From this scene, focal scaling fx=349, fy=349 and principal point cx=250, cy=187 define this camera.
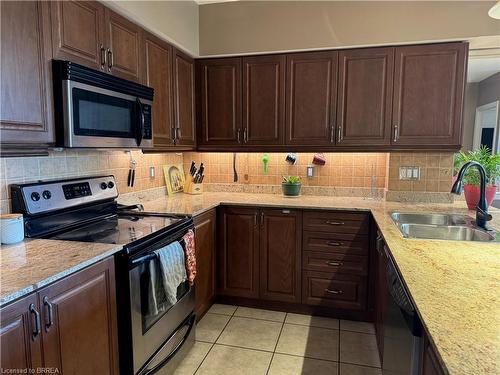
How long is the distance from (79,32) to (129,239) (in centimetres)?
112

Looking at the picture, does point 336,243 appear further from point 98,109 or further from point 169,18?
point 169,18

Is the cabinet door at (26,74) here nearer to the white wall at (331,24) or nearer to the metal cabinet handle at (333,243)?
the white wall at (331,24)

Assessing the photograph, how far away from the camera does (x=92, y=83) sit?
1866 millimetres

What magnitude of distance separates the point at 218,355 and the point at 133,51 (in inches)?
82.7

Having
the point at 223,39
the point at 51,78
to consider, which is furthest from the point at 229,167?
the point at 51,78

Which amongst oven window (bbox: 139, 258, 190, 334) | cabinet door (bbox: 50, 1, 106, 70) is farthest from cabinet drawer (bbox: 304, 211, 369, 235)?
cabinet door (bbox: 50, 1, 106, 70)

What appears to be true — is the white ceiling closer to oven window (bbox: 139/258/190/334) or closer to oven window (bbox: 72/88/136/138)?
oven window (bbox: 72/88/136/138)

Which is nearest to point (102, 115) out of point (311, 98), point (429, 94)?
point (311, 98)

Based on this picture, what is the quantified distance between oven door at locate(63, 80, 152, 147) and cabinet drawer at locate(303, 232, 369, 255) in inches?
57.6

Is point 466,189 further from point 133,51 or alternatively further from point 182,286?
point 133,51

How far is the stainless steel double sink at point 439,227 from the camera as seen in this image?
84.1 inches

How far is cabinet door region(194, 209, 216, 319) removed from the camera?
8.78 ft

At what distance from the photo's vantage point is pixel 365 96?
2855 millimetres

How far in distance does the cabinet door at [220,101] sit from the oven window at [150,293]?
1.63 metres
